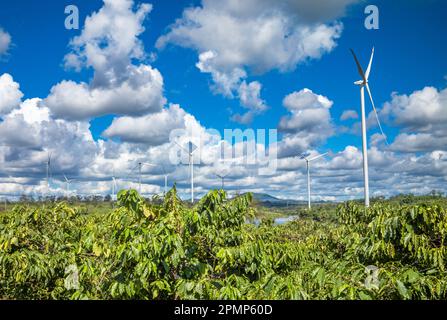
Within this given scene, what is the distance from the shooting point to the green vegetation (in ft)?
20.6

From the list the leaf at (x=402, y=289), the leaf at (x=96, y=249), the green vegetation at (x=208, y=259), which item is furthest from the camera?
the leaf at (x=96, y=249)

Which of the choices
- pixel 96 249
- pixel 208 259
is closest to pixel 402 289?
pixel 208 259

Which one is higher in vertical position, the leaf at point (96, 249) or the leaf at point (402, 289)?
the leaf at point (96, 249)

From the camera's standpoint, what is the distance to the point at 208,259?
346 inches

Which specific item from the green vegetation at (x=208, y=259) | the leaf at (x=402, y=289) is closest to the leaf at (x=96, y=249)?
the green vegetation at (x=208, y=259)

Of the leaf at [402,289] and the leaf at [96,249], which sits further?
the leaf at [96,249]

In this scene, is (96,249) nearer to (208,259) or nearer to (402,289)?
(208,259)

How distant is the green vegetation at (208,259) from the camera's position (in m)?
6.27

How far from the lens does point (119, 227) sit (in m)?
7.79

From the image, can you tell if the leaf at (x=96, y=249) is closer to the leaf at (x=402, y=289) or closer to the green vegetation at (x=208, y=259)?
the green vegetation at (x=208, y=259)

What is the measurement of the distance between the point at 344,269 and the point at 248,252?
1.85m

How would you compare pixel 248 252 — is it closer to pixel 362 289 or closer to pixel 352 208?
pixel 362 289

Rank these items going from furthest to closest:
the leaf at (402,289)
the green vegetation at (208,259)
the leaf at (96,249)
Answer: the leaf at (96,249)
the green vegetation at (208,259)
the leaf at (402,289)
